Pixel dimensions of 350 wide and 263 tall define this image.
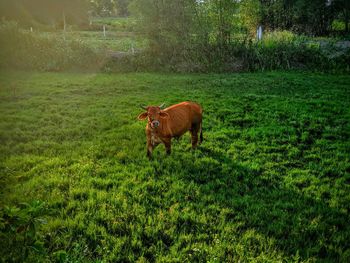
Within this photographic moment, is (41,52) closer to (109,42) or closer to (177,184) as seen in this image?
(109,42)

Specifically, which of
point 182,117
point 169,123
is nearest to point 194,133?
point 182,117

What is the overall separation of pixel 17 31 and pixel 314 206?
79.0ft

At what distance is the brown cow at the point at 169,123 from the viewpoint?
700cm

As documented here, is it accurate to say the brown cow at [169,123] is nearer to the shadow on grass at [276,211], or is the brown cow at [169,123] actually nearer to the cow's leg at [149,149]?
the cow's leg at [149,149]

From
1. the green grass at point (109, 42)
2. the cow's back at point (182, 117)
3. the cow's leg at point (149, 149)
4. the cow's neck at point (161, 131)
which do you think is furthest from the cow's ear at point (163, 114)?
the green grass at point (109, 42)

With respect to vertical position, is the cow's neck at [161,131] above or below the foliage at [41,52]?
below

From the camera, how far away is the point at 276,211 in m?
5.28

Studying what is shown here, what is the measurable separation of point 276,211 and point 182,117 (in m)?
3.43

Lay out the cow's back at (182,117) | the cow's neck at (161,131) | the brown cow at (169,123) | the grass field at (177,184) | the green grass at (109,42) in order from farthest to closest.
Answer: the green grass at (109,42), the cow's back at (182,117), the cow's neck at (161,131), the brown cow at (169,123), the grass field at (177,184)

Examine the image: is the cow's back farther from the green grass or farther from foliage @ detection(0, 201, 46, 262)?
the green grass

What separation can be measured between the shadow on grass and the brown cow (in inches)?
39.3

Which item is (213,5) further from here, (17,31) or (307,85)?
(17,31)

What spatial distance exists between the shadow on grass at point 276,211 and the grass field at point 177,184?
0.02m

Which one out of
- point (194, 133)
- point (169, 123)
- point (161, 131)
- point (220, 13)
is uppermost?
point (220, 13)
